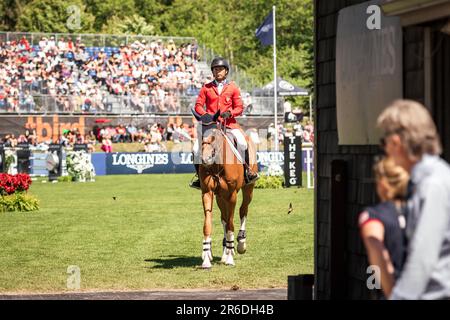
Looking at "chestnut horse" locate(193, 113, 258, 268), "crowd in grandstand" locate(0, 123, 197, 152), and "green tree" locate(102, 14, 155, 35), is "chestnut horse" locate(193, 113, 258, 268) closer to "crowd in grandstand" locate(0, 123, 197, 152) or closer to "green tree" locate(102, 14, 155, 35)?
"crowd in grandstand" locate(0, 123, 197, 152)

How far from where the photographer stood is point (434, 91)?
909 centimetres

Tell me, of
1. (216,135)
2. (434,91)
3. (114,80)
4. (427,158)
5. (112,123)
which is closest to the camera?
(427,158)

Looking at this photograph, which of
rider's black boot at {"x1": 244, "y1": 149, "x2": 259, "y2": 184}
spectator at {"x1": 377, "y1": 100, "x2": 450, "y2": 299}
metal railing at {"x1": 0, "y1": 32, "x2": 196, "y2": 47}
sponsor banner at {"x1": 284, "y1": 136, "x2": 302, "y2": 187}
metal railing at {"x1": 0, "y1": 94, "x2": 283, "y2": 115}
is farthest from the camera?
metal railing at {"x1": 0, "y1": 32, "x2": 196, "y2": 47}

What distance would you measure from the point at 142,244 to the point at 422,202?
14.3m

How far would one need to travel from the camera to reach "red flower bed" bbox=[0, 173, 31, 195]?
27.2m

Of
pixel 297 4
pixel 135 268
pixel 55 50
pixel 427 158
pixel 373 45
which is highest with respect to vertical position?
pixel 297 4

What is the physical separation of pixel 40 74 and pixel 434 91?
51.6 meters

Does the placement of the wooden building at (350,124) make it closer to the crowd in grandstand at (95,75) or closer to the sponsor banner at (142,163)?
the sponsor banner at (142,163)

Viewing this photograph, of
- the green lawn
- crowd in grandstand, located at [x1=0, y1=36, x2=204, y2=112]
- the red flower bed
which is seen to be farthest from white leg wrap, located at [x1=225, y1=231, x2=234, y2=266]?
crowd in grandstand, located at [x1=0, y1=36, x2=204, y2=112]

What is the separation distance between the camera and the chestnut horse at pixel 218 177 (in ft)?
50.9

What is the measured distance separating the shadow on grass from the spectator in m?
10.7

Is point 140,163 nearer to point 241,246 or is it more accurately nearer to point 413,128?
point 241,246
